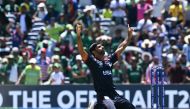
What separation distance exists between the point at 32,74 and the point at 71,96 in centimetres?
132

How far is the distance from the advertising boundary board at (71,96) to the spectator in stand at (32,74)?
446 mm

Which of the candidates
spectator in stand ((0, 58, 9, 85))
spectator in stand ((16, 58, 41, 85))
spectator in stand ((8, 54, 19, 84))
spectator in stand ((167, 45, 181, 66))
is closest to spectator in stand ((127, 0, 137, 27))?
spectator in stand ((167, 45, 181, 66))

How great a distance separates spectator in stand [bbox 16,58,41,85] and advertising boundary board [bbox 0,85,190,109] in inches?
17.6

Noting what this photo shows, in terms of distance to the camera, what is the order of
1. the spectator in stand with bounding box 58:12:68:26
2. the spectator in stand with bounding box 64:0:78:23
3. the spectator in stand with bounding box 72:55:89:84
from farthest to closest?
the spectator in stand with bounding box 64:0:78:23
the spectator in stand with bounding box 58:12:68:26
the spectator in stand with bounding box 72:55:89:84

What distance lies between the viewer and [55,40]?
23.7 m

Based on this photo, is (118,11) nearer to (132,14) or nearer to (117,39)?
(132,14)

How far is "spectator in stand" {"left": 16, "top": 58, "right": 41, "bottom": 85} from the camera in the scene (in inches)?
850

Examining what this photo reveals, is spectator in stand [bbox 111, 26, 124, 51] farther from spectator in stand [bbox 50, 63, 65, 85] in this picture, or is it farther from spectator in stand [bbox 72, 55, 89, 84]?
spectator in stand [bbox 50, 63, 65, 85]

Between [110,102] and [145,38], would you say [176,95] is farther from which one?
[110,102]

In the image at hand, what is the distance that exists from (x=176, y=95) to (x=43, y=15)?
21.2ft

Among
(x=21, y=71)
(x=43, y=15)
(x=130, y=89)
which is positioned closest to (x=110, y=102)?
(x=130, y=89)

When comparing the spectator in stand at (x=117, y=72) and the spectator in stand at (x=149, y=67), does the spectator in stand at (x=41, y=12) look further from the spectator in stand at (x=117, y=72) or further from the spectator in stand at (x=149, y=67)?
the spectator in stand at (x=149, y=67)

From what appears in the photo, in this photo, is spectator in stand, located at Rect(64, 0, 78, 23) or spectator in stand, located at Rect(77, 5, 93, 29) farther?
spectator in stand, located at Rect(64, 0, 78, 23)

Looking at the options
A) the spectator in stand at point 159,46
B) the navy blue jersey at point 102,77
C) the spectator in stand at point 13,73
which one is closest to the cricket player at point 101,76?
the navy blue jersey at point 102,77
